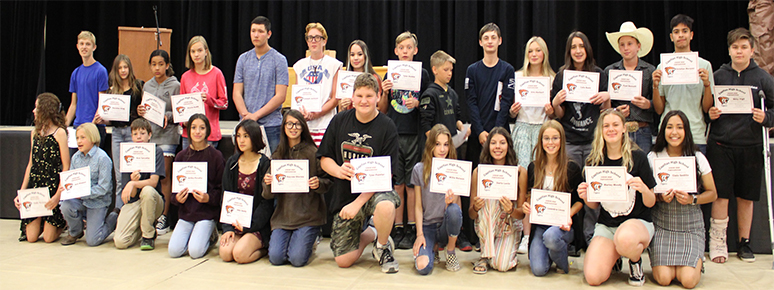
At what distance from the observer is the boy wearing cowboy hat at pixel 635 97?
14.0ft

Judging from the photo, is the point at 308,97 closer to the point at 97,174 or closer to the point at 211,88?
the point at 211,88

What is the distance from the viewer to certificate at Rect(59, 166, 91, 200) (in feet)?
14.7

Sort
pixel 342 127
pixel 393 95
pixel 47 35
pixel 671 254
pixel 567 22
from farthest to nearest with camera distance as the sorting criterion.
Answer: pixel 47 35 < pixel 567 22 < pixel 393 95 < pixel 342 127 < pixel 671 254

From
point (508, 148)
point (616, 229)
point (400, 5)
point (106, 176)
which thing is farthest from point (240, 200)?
point (400, 5)

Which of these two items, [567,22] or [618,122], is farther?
[567,22]

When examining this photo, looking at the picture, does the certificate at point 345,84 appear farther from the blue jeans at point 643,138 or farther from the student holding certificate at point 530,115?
the blue jeans at point 643,138

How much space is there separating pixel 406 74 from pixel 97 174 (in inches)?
108

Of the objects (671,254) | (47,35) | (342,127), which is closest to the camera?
(671,254)

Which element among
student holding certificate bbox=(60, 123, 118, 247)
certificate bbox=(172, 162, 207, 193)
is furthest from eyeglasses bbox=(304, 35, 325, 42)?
student holding certificate bbox=(60, 123, 118, 247)

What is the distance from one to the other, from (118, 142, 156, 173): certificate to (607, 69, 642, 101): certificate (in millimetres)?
3648

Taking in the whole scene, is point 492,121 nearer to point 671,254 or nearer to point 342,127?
point 342,127

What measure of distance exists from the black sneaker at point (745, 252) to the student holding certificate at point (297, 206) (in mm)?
3149

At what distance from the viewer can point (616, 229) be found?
357 cm

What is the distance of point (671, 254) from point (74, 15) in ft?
34.0
